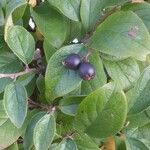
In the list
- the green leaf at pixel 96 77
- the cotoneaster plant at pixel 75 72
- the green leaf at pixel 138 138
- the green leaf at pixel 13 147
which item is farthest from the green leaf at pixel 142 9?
the green leaf at pixel 13 147

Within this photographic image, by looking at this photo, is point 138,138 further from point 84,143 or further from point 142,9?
point 142,9

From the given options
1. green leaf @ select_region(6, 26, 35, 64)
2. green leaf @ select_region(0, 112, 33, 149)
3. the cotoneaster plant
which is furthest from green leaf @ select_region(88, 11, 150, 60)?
green leaf @ select_region(0, 112, 33, 149)

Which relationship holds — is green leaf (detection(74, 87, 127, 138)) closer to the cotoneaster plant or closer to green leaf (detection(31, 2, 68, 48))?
the cotoneaster plant

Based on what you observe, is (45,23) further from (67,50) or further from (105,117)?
(105,117)

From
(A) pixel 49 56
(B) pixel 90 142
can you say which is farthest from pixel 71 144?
(A) pixel 49 56

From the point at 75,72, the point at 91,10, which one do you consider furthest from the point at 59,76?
the point at 91,10

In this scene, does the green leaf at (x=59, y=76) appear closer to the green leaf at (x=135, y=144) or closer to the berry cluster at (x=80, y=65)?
the berry cluster at (x=80, y=65)
